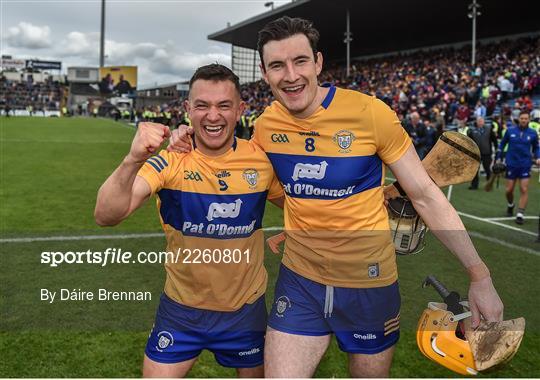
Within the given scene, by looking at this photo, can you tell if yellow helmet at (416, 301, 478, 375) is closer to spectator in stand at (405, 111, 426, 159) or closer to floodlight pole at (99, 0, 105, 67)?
spectator in stand at (405, 111, 426, 159)

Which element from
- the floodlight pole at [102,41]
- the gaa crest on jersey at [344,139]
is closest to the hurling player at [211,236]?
the gaa crest on jersey at [344,139]

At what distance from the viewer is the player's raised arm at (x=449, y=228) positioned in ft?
7.41

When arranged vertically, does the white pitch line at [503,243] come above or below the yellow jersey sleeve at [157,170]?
below

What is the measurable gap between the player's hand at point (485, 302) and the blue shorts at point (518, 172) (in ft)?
26.7

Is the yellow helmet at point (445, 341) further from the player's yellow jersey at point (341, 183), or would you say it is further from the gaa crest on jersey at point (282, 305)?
the gaa crest on jersey at point (282, 305)

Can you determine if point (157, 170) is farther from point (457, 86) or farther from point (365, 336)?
point (457, 86)

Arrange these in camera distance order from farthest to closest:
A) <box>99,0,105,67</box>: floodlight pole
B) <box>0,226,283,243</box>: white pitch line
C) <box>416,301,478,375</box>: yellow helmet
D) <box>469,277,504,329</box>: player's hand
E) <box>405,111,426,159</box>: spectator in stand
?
<box>99,0,105,67</box>: floodlight pole → <box>405,111,426,159</box>: spectator in stand → <box>0,226,283,243</box>: white pitch line → <box>416,301,478,375</box>: yellow helmet → <box>469,277,504,329</box>: player's hand

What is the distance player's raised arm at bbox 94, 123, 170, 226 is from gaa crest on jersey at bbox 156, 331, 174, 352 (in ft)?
2.12

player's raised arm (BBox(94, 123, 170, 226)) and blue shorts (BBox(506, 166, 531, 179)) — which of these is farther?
blue shorts (BBox(506, 166, 531, 179))

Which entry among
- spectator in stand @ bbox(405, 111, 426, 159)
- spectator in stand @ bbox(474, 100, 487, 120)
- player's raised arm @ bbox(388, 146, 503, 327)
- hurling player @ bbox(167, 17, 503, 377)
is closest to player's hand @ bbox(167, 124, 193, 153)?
hurling player @ bbox(167, 17, 503, 377)

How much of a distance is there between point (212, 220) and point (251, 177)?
302mm

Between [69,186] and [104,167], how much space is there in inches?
139

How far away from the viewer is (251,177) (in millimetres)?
2590

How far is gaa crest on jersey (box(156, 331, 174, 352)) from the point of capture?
8.24ft
